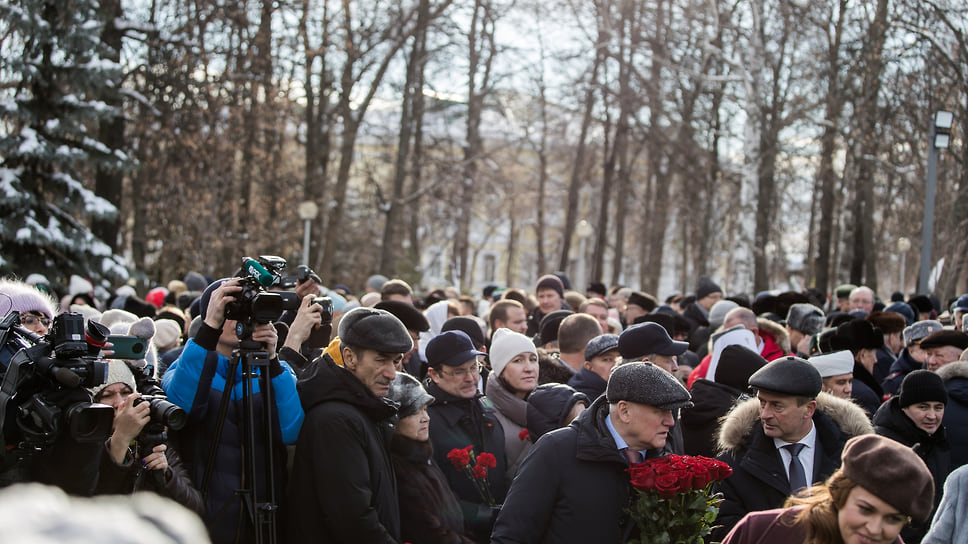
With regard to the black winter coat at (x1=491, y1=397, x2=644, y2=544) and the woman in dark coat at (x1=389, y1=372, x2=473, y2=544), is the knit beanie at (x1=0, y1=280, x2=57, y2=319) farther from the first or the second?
the black winter coat at (x1=491, y1=397, x2=644, y2=544)

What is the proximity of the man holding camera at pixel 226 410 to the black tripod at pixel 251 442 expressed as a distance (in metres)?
0.02

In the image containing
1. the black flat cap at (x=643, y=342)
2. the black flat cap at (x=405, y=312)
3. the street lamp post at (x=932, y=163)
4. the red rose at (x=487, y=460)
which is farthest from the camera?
the street lamp post at (x=932, y=163)

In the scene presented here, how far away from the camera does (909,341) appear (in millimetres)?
8680

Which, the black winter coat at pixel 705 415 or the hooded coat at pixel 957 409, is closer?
the black winter coat at pixel 705 415

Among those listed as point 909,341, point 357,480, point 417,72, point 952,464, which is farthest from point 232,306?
point 417,72

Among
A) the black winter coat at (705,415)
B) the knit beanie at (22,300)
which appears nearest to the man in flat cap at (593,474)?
the black winter coat at (705,415)

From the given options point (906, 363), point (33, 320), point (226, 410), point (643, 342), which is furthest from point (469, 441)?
point (906, 363)

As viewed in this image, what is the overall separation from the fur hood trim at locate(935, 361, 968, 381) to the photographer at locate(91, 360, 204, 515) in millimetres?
4630

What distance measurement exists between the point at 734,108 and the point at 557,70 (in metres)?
5.14

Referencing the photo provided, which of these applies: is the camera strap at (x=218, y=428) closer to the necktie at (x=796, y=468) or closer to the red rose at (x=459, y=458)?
the red rose at (x=459, y=458)

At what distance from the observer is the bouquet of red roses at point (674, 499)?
147 inches

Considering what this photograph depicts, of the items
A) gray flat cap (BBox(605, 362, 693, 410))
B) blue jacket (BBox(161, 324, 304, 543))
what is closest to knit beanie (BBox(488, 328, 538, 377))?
blue jacket (BBox(161, 324, 304, 543))

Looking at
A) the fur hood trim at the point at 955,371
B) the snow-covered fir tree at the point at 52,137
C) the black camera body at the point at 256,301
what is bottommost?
the fur hood trim at the point at 955,371

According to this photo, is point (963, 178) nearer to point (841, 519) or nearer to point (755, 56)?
point (755, 56)
